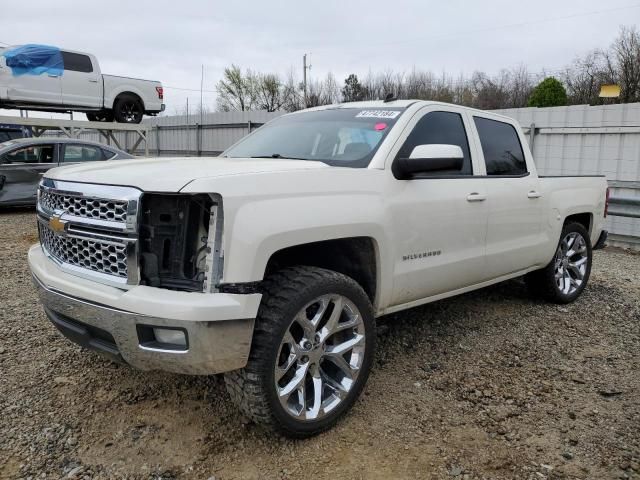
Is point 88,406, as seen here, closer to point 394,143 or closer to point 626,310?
point 394,143

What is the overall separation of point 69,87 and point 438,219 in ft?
43.5

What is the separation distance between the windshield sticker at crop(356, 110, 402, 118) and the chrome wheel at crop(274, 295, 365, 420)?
1434mm

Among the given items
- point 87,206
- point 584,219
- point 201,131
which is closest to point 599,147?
point 584,219

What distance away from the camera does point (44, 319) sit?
14.6 ft

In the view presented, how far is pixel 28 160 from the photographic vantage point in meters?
9.94

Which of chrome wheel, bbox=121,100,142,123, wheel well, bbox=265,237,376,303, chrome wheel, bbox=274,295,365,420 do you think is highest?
chrome wheel, bbox=121,100,142,123

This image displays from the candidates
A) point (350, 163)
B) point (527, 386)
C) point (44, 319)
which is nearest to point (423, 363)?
point (527, 386)

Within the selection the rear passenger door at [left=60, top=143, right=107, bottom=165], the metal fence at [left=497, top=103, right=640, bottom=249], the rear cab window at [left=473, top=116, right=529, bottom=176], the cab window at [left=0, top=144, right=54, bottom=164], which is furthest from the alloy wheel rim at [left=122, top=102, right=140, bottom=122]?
the rear cab window at [left=473, top=116, right=529, bottom=176]

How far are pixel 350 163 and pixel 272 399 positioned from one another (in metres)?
1.49

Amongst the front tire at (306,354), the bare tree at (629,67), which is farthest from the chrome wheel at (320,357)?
the bare tree at (629,67)

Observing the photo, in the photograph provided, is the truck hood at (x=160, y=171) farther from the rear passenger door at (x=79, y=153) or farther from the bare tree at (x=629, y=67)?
the bare tree at (x=629, y=67)

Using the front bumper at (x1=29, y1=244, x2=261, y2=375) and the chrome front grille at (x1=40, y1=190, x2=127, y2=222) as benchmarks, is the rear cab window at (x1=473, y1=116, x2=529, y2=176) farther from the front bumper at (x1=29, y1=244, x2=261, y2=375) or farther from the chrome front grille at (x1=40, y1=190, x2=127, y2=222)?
the chrome front grille at (x1=40, y1=190, x2=127, y2=222)

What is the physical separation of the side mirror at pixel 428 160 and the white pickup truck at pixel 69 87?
41.3ft

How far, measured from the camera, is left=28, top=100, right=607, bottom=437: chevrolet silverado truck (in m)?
2.40
